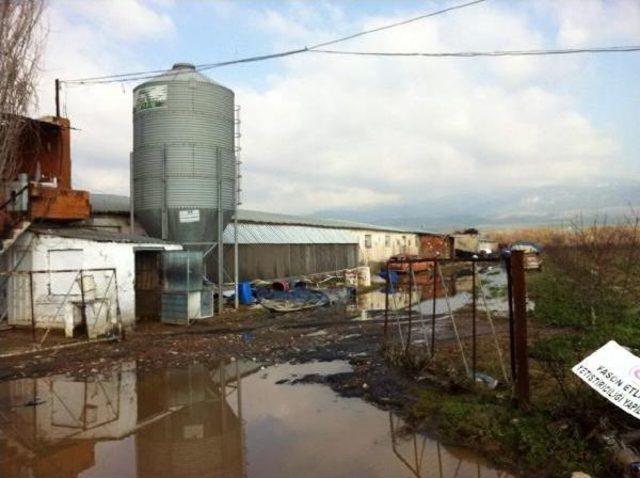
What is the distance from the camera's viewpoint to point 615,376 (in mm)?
5867

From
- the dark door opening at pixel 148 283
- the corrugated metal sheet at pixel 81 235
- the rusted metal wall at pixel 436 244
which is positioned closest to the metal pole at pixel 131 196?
the dark door opening at pixel 148 283

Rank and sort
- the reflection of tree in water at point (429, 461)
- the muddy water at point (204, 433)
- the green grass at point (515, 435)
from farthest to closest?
the muddy water at point (204, 433) < the reflection of tree in water at point (429, 461) < the green grass at point (515, 435)

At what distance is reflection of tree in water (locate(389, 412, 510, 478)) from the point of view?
5.95 meters

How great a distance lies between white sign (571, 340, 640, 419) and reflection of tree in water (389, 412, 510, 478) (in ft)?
4.49

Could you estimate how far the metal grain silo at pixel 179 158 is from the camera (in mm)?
19094

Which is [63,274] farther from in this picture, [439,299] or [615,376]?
[439,299]

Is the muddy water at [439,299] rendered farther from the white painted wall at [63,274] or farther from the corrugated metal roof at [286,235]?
the white painted wall at [63,274]

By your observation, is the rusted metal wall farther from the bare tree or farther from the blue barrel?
the bare tree

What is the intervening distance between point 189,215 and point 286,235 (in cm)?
1007

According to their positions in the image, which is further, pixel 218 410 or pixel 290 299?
pixel 290 299

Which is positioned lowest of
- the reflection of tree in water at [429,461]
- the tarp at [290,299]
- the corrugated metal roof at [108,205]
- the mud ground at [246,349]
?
the reflection of tree in water at [429,461]

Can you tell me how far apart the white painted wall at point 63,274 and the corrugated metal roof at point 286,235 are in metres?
6.36

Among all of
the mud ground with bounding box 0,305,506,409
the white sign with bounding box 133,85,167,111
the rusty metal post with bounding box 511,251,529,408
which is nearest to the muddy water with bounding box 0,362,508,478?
the mud ground with bounding box 0,305,506,409

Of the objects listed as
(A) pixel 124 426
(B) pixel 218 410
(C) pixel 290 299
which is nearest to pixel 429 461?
(B) pixel 218 410
